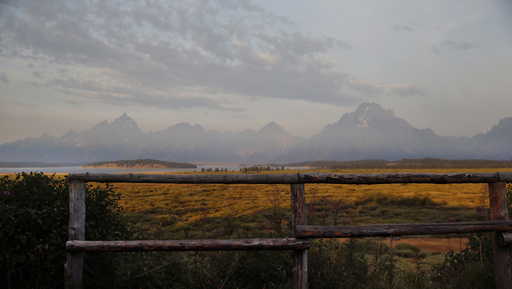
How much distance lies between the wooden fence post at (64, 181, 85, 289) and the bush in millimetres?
157

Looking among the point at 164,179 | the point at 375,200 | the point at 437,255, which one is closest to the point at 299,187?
the point at 164,179

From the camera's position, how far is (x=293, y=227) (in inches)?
159

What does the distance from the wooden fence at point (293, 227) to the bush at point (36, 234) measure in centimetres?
25

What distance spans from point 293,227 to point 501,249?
2.88 metres

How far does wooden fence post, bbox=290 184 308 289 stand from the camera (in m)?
4.00

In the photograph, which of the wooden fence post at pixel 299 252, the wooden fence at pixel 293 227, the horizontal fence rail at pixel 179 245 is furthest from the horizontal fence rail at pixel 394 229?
the horizontal fence rail at pixel 179 245

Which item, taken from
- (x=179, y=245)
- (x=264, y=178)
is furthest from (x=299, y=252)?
(x=179, y=245)

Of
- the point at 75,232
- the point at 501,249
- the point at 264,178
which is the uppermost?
the point at 264,178

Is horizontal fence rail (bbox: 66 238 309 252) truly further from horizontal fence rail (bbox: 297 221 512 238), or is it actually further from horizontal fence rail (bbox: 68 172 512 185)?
horizontal fence rail (bbox: 68 172 512 185)

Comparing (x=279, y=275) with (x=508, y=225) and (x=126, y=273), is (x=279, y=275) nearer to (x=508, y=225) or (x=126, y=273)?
(x=126, y=273)

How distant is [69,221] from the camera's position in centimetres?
404

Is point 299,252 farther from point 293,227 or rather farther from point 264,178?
point 264,178

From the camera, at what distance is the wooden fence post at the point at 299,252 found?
400cm

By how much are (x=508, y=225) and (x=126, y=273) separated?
4957mm
